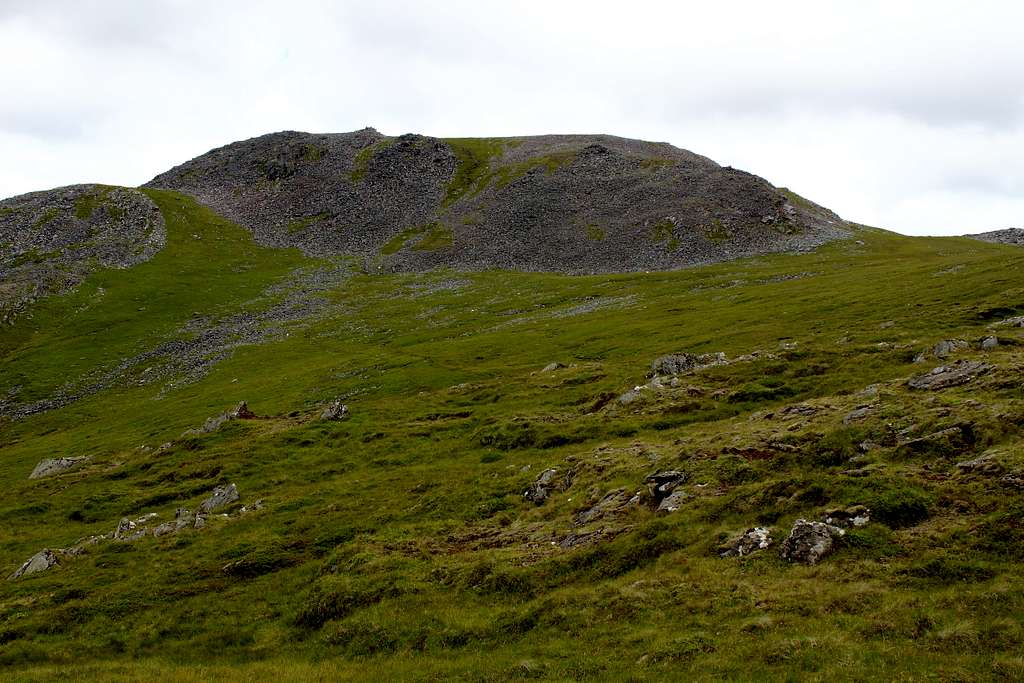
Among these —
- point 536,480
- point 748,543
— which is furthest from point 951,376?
point 536,480

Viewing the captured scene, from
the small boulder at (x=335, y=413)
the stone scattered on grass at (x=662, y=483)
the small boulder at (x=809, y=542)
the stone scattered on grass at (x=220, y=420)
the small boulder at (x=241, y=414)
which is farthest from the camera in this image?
the small boulder at (x=241, y=414)

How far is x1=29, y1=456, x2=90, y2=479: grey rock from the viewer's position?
204 feet

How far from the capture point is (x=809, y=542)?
75.1 ft

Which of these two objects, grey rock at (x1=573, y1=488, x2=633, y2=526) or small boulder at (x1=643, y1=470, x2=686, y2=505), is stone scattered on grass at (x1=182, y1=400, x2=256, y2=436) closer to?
grey rock at (x1=573, y1=488, x2=633, y2=526)

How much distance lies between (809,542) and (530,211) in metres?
145

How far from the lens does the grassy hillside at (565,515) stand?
65.8ft

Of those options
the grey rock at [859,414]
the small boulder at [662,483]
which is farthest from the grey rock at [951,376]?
the small boulder at [662,483]

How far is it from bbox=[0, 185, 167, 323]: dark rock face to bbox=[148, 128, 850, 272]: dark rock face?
2406 cm

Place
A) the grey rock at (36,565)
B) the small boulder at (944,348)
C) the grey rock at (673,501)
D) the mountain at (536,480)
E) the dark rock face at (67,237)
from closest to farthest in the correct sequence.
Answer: the mountain at (536,480)
the grey rock at (673,501)
the grey rock at (36,565)
the small boulder at (944,348)
the dark rock face at (67,237)

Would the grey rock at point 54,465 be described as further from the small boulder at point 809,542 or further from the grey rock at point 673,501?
the small boulder at point 809,542

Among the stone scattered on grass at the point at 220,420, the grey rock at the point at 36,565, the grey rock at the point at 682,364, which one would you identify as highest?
the grey rock at the point at 682,364

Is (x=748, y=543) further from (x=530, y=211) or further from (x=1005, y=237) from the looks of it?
(x=1005, y=237)

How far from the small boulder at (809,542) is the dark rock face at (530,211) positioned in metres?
111

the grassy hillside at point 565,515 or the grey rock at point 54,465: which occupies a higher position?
the grassy hillside at point 565,515
